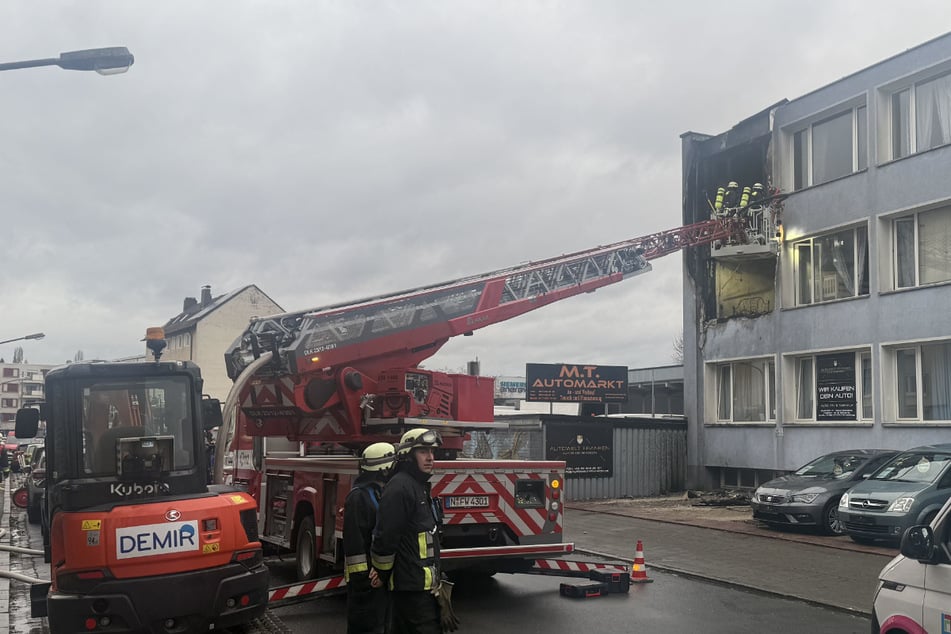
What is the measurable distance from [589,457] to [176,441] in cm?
1628

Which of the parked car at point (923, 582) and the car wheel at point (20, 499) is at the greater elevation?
the parked car at point (923, 582)

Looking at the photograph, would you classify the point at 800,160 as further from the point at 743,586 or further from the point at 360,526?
the point at 360,526

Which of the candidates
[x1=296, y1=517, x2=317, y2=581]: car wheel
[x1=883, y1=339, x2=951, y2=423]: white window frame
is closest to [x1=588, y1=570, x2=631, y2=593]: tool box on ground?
[x1=296, y1=517, x2=317, y2=581]: car wheel

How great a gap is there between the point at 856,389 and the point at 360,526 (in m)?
17.3

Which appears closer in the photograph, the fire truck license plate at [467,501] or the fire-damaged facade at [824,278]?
the fire truck license plate at [467,501]

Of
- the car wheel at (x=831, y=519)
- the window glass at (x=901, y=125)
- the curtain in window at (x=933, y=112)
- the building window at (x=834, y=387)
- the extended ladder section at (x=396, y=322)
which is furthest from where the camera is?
the building window at (x=834, y=387)

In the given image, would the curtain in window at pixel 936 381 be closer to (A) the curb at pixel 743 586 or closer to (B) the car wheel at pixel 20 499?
(A) the curb at pixel 743 586

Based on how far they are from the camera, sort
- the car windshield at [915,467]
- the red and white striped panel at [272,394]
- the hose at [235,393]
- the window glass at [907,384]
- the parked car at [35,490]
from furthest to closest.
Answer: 1. the window glass at [907,384]
2. the parked car at [35,490]
3. the car windshield at [915,467]
4. the red and white striped panel at [272,394]
5. the hose at [235,393]

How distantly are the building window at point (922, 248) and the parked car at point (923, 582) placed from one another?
603 inches

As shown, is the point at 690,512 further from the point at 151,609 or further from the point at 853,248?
the point at 151,609

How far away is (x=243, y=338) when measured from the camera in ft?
35.7

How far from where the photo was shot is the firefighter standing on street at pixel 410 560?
18.3 ft

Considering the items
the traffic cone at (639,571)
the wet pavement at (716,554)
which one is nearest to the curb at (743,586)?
the wet pavement at (716,554)

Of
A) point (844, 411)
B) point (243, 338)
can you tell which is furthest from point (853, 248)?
point (243, 338)
